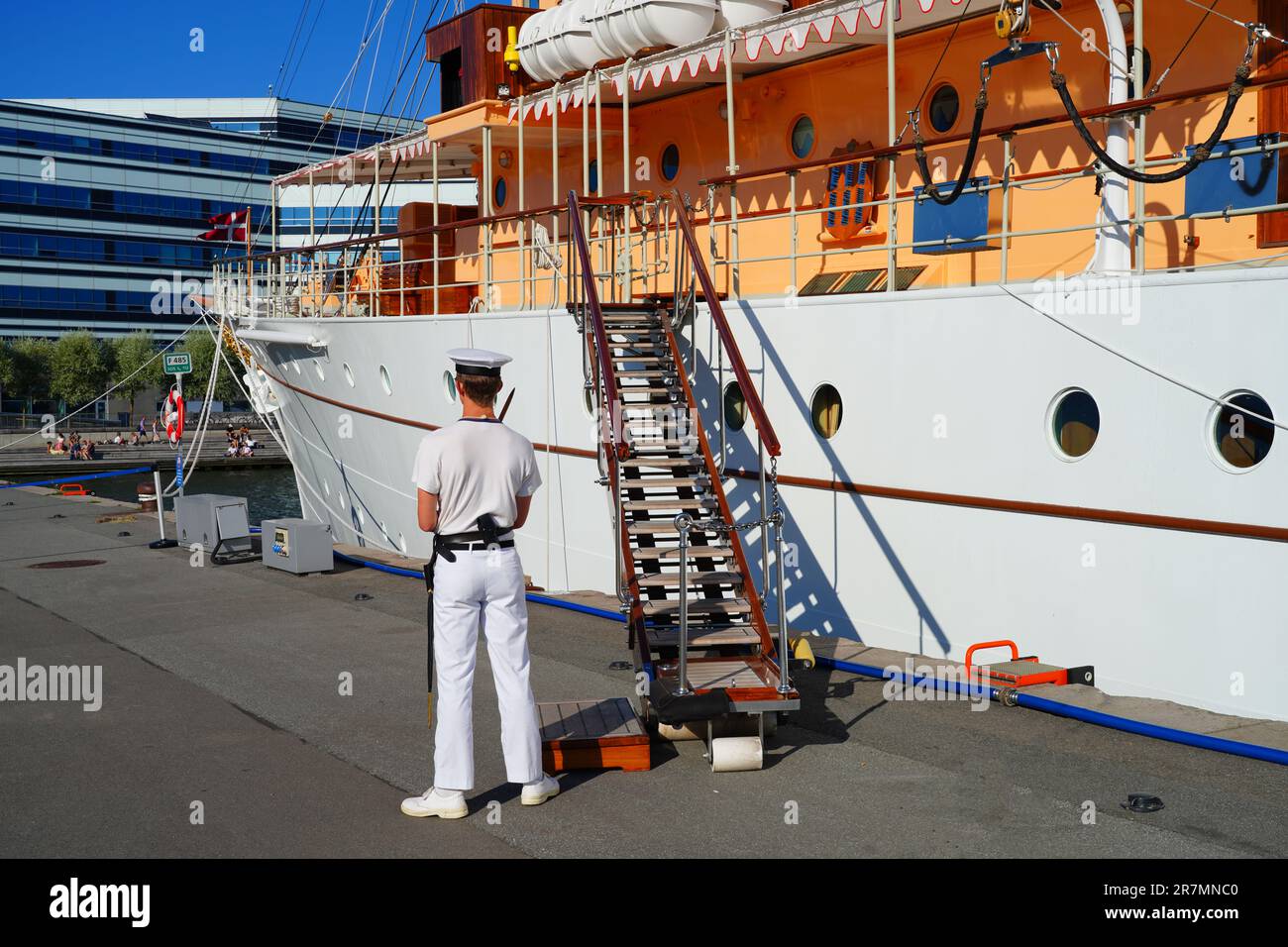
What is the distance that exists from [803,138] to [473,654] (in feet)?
25.8

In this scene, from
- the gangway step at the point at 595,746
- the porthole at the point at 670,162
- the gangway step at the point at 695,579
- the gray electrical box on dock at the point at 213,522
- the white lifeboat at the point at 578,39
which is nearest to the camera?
the gangway step at the point at 595,746

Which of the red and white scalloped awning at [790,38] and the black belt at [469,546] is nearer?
the black belt at [469,546]

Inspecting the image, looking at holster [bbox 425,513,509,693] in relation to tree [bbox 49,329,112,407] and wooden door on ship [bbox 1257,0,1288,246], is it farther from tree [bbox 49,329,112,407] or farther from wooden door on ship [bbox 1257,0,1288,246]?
tree [bbox 49,329,112,407]

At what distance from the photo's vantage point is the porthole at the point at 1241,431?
6.48m

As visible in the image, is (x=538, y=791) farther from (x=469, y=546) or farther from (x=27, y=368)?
(x=27, y=368)

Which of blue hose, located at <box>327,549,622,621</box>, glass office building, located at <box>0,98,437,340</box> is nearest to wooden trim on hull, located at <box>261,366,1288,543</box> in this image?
blue hose, located at <box>327,549,622,621</box>

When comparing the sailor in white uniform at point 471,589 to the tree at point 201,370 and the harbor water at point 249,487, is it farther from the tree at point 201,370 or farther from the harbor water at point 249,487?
the tree at point 201,370

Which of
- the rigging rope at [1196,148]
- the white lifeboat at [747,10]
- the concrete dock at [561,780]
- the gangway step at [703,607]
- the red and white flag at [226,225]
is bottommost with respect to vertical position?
the concrete dock at [561,780]

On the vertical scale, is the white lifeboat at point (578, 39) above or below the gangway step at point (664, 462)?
above

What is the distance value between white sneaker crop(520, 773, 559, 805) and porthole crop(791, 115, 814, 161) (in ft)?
25.4

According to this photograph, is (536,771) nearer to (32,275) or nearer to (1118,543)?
(1118,543)

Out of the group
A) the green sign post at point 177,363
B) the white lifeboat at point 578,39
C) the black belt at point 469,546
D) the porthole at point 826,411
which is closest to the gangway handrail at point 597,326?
the porthole at point 826,411

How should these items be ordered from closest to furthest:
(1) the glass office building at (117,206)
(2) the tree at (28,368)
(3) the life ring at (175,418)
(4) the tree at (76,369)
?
1. (3) the life ring at (175,418)
2. (2) the tree at (28,368)
3. (4) the tree at (76,369)
4. (1) the glass office building at (117,206)
